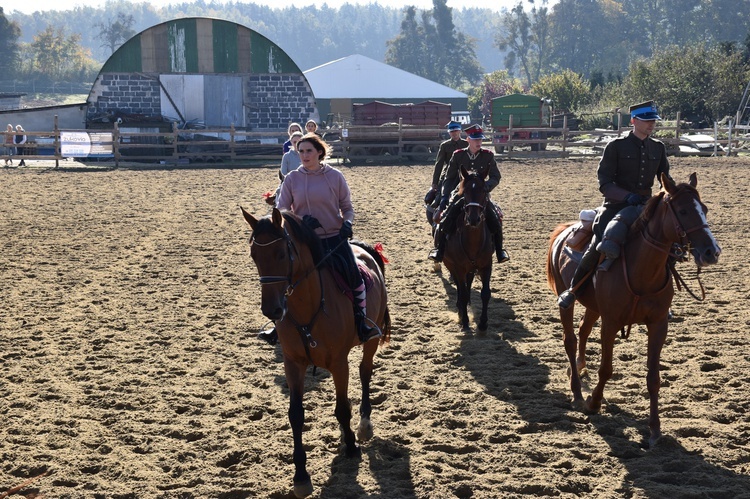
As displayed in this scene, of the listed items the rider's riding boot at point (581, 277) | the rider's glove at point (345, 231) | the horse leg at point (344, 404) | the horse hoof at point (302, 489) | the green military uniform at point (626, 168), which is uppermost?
the green military uniform at point (626, 168)

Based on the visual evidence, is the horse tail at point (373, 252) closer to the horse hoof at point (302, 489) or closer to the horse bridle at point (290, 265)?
the horse bridle at point (290, 265)

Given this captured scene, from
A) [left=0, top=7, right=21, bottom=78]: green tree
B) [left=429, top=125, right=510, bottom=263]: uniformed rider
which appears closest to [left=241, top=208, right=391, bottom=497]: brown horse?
[left=429, top=125, right=510, bottom=263]: uniformed rider

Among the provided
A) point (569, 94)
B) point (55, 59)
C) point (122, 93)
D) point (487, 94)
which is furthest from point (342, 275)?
point (55, 59)

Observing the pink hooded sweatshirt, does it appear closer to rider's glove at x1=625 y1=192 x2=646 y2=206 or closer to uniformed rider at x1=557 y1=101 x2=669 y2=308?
uniformed rider at x1=557 y1=101 x2=669 y2=308

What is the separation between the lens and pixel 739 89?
43.2m

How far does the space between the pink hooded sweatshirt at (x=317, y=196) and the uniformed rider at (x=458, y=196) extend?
3.46 meters

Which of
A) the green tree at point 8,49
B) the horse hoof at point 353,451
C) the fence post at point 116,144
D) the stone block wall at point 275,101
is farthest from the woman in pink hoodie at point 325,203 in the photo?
the green tree at point 8,49

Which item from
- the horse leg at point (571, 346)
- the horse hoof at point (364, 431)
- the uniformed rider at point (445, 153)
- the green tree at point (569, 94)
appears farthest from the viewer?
the green tree at point (569, 94)

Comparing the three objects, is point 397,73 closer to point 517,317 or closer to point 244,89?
point 244,89

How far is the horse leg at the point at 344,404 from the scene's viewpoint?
5.79m

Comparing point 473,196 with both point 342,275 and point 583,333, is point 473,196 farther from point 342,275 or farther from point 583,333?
point 342,275

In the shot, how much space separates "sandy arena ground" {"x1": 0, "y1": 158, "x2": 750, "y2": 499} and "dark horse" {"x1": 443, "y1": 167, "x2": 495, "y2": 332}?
0.37 meters

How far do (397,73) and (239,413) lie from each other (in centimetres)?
6308

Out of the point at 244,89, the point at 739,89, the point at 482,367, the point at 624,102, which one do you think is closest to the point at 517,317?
the point at 482,367
